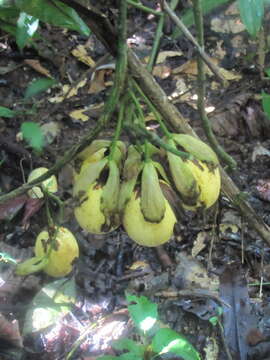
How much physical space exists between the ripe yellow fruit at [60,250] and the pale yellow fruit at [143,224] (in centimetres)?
66

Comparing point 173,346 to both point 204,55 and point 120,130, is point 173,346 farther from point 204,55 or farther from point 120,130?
point 204,55

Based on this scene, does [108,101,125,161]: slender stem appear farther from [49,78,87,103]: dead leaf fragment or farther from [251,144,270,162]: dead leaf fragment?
[49,78,87,103]: dead leaf fragment

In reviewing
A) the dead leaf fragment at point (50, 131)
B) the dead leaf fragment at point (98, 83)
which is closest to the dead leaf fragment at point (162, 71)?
the dead leaf fragment at point (98, 83)

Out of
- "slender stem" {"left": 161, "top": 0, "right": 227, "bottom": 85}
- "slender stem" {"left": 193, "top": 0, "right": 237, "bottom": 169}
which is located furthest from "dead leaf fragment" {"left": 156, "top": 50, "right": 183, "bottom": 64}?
"slender stem" {"left": 161, "top": 0, "right": 227, "bottom": 85}

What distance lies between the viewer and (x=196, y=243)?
232 centimetres

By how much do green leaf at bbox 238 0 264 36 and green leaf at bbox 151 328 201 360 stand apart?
91 cm

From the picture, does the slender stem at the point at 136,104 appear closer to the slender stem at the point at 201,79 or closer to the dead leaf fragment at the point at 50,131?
the slender stem at the point at 201,79

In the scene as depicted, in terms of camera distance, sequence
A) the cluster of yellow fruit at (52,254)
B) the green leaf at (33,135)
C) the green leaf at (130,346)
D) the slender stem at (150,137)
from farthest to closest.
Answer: the green leaf at (33,135), the cluster of yellow fruit at (52,254), the green leaf at (130,346), the slender stem at (150,137)

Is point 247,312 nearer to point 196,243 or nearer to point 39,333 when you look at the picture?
point 196,243

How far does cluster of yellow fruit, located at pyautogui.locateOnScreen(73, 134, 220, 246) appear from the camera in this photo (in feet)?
3.55

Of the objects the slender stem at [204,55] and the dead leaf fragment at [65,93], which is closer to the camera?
the slender stem at [204,55]

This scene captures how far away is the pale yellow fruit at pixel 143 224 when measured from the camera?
3.60ft

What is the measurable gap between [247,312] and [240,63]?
6.27 feet

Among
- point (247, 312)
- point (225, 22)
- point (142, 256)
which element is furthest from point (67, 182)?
point (225, 22)
